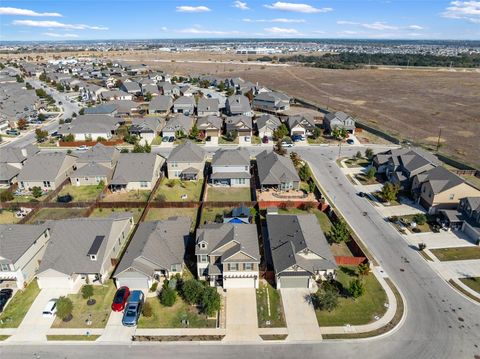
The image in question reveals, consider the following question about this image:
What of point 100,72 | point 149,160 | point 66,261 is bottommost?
point 66,261

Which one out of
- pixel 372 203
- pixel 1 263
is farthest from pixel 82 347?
pixel 372 203

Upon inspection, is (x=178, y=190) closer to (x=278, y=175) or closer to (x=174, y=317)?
(x=278, y=175)

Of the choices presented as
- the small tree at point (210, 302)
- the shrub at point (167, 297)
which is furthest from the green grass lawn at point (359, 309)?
the shrub at point (167, 297)

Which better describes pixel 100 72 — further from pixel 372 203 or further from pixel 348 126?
pixel 372 203

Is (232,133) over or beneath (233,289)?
over

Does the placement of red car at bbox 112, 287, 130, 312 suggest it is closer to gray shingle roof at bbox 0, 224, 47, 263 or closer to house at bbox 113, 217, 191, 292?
house at bbox 113, 217, 191, 292

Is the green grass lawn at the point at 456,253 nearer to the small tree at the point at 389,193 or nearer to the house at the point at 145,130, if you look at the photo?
the small tree at the point at 389,193
